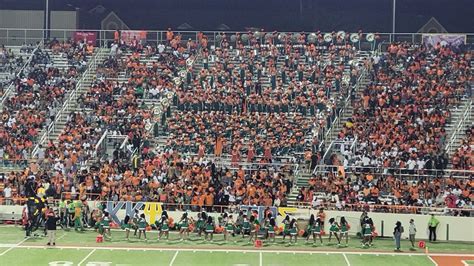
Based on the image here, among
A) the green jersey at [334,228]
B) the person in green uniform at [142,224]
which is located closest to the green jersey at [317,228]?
the green jersey at [334,228]

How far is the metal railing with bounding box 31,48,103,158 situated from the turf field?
9.44 metres

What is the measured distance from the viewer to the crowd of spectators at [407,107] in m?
40.3

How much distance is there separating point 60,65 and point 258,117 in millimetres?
12140

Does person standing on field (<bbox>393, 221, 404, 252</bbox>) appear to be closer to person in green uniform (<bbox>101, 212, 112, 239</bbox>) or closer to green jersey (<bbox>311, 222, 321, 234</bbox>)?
green jersey (<bbox>311, 222, 321, 234</bbox>)

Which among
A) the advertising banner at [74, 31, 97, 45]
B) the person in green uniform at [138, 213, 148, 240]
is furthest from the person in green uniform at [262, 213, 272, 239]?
the advertising banner at [74, 31, 97, 45]

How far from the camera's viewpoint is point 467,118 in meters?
43.7

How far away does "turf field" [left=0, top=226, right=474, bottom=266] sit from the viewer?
99.5ft

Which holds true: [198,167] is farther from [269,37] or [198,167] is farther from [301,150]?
[269,37]

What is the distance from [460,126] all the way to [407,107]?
2336 millimetres

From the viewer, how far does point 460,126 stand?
42.9m

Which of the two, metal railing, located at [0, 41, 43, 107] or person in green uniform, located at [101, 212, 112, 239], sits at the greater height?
metal railing, located at [0, 41, 43, 107]

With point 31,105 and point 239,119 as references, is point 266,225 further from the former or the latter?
point 31,105

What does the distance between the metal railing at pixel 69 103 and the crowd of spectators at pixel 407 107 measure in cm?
1282

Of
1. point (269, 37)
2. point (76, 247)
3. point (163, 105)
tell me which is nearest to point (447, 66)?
point (269, 37)
